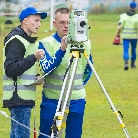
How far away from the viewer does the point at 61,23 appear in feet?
25.5

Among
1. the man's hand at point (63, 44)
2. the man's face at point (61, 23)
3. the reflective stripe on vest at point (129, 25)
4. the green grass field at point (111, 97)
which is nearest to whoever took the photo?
the man's hand at point (63, 44)

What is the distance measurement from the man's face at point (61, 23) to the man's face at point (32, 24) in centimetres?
21

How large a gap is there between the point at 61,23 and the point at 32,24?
330 mm

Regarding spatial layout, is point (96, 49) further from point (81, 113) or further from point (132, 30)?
point (81, 113)

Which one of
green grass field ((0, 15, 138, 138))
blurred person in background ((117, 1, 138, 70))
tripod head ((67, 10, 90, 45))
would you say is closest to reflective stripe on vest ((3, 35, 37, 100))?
tripod head ((67, 10, 90, 45))

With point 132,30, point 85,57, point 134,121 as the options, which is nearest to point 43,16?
point 85,57

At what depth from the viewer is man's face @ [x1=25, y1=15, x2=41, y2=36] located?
783 centimetres

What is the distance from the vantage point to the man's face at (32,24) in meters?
7.83

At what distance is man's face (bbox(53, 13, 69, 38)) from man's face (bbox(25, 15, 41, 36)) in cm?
21

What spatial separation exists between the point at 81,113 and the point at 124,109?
556cm

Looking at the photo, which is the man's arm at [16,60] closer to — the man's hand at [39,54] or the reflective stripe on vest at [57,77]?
the man's hand at [39,54]

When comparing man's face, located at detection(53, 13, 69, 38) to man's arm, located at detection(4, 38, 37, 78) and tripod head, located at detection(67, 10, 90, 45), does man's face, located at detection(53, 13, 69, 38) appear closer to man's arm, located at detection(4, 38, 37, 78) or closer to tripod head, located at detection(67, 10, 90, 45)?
man's arm, located at detection(4, 38, 37, 78)

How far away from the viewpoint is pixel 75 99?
26.0 feet

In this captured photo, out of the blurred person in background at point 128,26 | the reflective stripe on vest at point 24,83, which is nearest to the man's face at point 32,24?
the reflective stripe on vest at point 24,83
